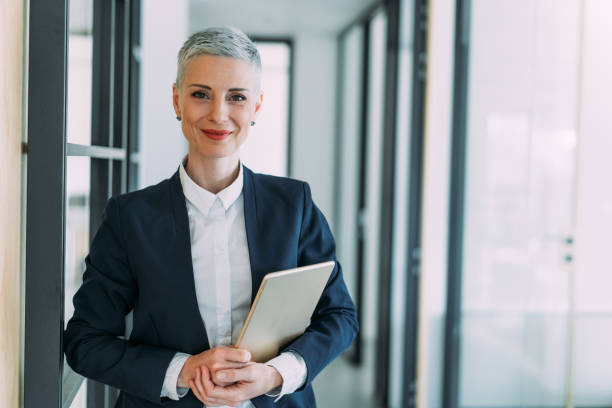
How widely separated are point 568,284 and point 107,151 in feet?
5.42

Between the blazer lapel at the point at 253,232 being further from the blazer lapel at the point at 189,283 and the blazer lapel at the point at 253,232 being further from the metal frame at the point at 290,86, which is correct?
the metal frame at the point at 290,86

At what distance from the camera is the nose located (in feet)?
3.55

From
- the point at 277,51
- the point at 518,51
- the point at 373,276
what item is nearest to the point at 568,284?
the point at 518,51

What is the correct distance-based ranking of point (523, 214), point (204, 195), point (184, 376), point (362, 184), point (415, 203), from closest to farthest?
point (184, 376) → point (204, 195) → point (523, 214) → point (415, 203) → point (362, 184)

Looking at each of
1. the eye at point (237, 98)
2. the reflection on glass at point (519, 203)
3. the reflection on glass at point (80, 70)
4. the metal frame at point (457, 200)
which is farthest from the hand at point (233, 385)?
the metal frame at point (457, 200)

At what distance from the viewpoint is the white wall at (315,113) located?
211 inches

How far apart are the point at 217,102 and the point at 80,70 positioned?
587 mm

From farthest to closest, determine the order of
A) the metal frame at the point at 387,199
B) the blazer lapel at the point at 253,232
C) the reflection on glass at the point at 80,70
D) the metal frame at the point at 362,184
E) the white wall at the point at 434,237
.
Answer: the metal frame at the point at 362,184 < the metal frame at the point at 387,199 < the white wall at the point at 434,237 < the reflection on glass at the point at 80,70 < the blazer lapel at the point at 253,232

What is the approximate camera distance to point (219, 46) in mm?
1078

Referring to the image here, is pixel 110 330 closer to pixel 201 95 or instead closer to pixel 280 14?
pixel 201 95

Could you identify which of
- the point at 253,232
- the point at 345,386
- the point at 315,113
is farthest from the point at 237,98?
the point at 315,113

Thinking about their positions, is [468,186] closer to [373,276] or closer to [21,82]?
[373,276]

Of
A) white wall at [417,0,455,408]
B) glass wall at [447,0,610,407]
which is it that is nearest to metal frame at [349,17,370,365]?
white wall at [417,0,455,408]

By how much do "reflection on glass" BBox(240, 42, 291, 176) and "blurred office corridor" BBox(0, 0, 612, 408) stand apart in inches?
42.1
